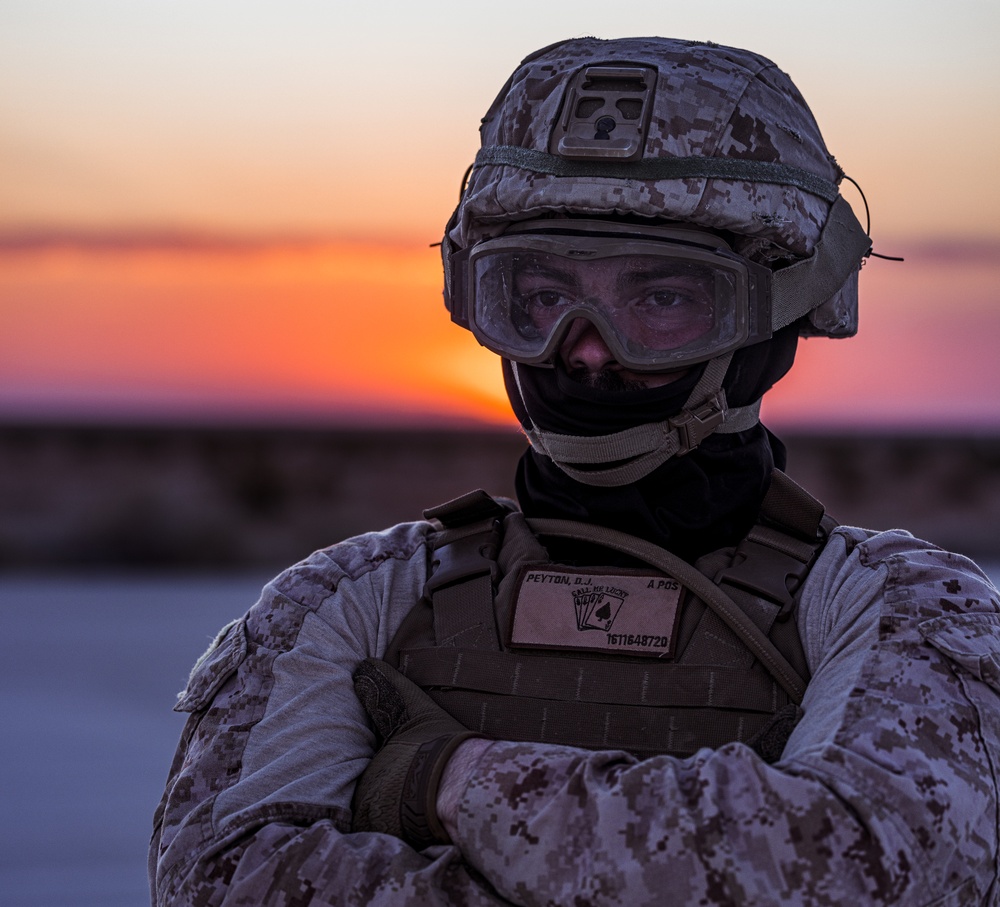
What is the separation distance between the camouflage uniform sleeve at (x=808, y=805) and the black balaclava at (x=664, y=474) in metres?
0.50

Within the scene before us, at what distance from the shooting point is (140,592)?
44.3 feet

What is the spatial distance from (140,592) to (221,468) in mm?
6130

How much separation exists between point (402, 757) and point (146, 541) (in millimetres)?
14333

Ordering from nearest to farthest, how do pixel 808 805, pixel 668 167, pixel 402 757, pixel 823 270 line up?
pixel 808 805
pixel 402 757
pixel 668 167
pixel 823 270

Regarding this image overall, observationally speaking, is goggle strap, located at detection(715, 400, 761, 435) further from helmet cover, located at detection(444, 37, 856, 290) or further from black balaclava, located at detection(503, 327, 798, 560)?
helmet cover, located at detection(444, 37, 856, 290)

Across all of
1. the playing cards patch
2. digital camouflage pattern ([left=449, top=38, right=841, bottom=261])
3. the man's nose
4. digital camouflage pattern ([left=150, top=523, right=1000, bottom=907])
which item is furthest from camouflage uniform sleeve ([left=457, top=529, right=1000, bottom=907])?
digital camouflage pattern ([left=449, top=38, right=841, bottom=261])

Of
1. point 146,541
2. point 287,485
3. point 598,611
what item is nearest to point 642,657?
point 598,611

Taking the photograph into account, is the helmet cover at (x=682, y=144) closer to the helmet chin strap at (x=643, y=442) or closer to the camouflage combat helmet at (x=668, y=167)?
the camouflage combat helmet at (x=668, y=167)

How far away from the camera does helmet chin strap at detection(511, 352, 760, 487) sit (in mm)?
2773

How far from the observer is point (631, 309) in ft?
9.14

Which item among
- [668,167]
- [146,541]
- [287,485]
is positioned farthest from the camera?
[287,485]

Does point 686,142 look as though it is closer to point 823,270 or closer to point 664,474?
point 823,270

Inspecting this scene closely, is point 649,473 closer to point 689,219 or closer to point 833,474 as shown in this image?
point 689,219

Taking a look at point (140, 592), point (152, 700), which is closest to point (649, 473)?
point (152, 700)
